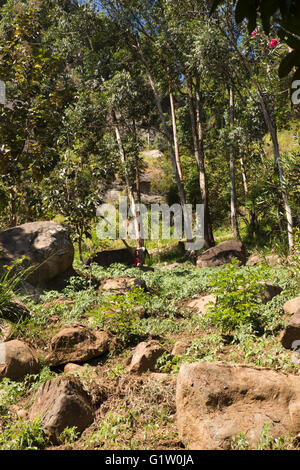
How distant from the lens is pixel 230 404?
10.6 feet

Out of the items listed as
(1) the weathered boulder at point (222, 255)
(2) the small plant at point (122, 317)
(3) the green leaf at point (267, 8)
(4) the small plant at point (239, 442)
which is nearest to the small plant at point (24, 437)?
(4) the small plant at point (239, 442)

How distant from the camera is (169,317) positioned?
6.79m

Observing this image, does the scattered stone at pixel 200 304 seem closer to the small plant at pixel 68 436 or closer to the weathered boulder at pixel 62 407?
the weathered boulder at pixel 62 407

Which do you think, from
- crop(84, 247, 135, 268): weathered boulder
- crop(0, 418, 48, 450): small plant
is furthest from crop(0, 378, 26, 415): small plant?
crop(84, 247, 135, 268): weathered boulder

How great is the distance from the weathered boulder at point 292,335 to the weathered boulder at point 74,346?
7.46ft

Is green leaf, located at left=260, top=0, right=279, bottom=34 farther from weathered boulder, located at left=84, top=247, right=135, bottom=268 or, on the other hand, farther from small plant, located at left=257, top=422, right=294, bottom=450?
weathered boulder, located at left=84, top=247, right=135, bottom=268

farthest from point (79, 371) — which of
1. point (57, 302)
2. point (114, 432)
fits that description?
point (57, 302)

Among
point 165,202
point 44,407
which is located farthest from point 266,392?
point 165,202

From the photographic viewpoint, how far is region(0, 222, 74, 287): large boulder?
8625 mm

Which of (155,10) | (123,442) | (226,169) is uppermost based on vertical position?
(155,10)

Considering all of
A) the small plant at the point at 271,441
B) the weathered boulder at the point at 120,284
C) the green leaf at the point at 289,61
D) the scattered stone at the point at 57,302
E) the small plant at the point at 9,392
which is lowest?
the small plant at the point at 9,392

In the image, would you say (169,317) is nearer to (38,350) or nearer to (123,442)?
(38,350)

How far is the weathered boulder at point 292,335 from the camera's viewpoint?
4420 millimetres
